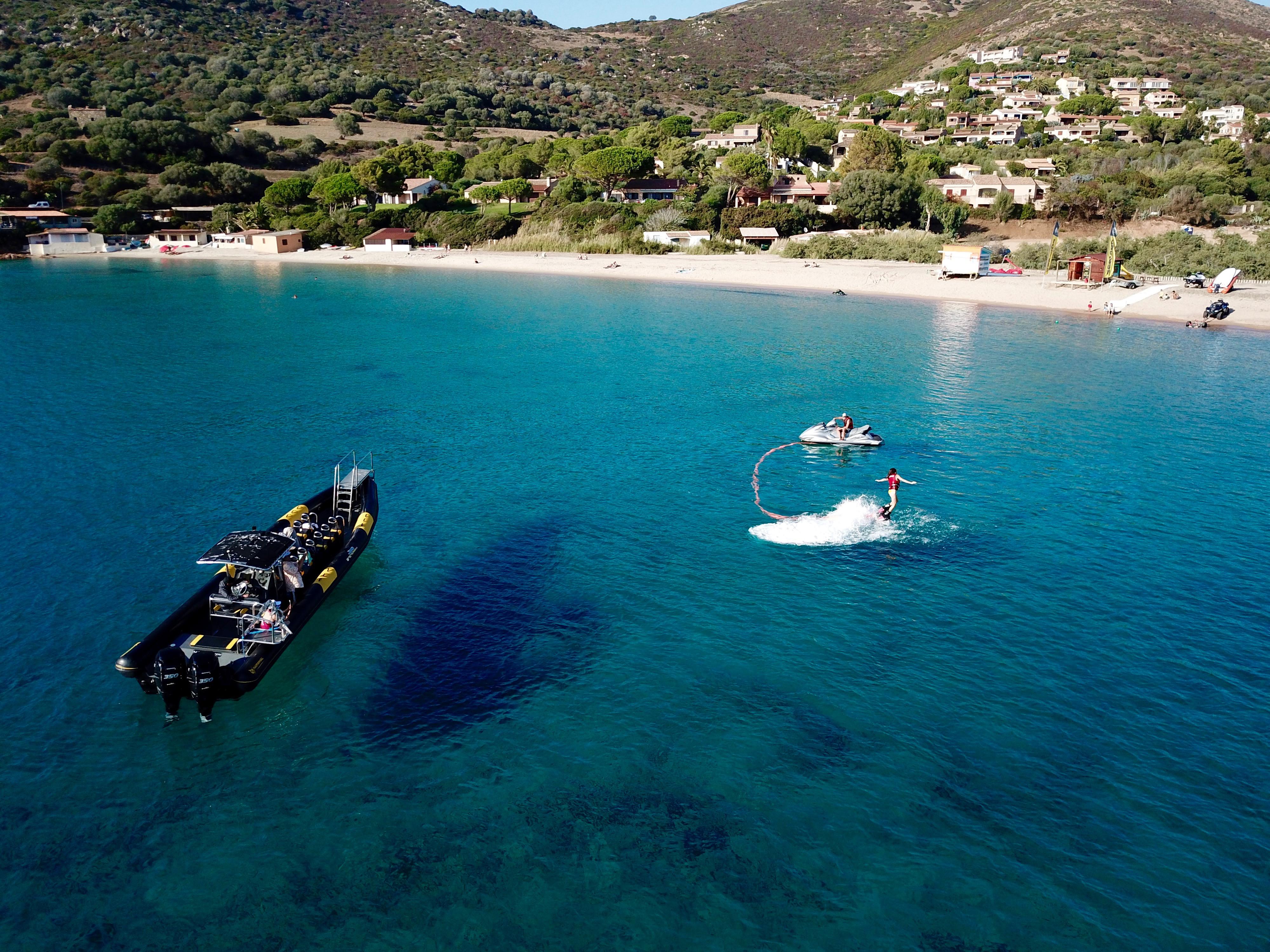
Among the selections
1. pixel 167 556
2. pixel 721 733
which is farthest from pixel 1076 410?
pixel 167 556

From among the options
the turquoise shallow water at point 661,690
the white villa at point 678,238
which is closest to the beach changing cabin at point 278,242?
the white villa at point 678,238

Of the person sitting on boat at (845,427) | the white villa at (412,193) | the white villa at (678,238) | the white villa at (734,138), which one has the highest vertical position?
the white villa at (734,138)

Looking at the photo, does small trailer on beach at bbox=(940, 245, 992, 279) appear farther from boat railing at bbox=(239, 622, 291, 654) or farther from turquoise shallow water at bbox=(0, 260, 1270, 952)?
boat railing at bbox=(239, 622, 291, 654)

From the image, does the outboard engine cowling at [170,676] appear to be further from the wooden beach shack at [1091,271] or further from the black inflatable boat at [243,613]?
the wooden beach shack at [1091,271]

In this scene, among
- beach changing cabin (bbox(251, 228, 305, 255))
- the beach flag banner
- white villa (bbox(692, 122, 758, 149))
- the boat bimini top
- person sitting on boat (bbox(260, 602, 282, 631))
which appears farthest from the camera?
white villa (bbox(692, 122, 758, 149))

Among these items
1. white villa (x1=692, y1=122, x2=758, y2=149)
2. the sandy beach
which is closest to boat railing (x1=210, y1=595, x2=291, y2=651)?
the sandy beach

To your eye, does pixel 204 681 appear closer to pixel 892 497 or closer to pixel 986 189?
pixel 892 497

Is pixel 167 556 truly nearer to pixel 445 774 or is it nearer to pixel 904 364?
pixel 445 774
